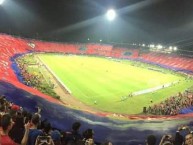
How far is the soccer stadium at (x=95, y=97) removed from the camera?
1002cm

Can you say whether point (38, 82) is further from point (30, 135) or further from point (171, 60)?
point (171, 60)

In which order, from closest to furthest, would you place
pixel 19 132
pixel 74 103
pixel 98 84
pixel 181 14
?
pixel 19 132
pixel 74 103
pixel 98 84
pixel 181 14

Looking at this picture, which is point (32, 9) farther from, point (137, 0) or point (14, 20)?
point (137, 0)

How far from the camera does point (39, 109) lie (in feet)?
46.6

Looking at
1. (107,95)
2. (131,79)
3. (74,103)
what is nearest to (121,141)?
(74,103)

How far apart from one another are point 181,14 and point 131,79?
47.8 meters

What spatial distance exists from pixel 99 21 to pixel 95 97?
83728 mm

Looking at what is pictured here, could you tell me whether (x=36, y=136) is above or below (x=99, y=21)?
below

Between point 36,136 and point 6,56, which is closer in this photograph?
point 36,136

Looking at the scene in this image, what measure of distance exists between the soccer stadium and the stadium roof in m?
0.81

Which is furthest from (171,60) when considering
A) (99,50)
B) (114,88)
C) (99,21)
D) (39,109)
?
(39,109)

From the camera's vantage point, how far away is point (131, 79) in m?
51.8

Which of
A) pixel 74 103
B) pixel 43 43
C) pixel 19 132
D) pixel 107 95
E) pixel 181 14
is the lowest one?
pixel 19 132

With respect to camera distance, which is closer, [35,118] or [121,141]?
[35,118]
